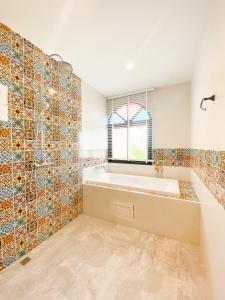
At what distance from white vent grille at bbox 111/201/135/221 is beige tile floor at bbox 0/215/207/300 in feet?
0.77

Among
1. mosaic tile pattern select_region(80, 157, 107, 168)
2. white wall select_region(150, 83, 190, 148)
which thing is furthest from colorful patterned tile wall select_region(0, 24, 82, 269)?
white wall select_region(150, 83, 190, 148)

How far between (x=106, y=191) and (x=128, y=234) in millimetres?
656

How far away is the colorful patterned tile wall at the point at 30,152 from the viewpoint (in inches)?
56.7

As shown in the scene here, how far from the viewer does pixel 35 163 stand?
1706 millimetres

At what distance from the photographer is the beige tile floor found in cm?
117

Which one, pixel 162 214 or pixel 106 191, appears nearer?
pixel 162 214

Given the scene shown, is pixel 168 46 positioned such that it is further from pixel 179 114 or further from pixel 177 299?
pixel 177 299

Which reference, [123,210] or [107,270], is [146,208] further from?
[107,270]

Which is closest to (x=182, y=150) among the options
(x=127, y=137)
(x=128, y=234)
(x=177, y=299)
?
(x=127, y=137)

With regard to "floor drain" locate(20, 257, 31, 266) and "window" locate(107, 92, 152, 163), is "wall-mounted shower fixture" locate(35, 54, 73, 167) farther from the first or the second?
"window" locate(107, 92, 152, 163)

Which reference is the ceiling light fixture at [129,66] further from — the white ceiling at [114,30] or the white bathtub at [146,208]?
the white bathtub at [146,208]

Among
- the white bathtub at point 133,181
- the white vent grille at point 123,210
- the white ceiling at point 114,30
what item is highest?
the white ceiling at point 114,30

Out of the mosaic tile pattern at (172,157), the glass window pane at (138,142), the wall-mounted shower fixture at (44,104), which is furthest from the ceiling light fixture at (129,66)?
the mosaic tile pattern at (172,157)

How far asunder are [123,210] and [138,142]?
4.90ft
